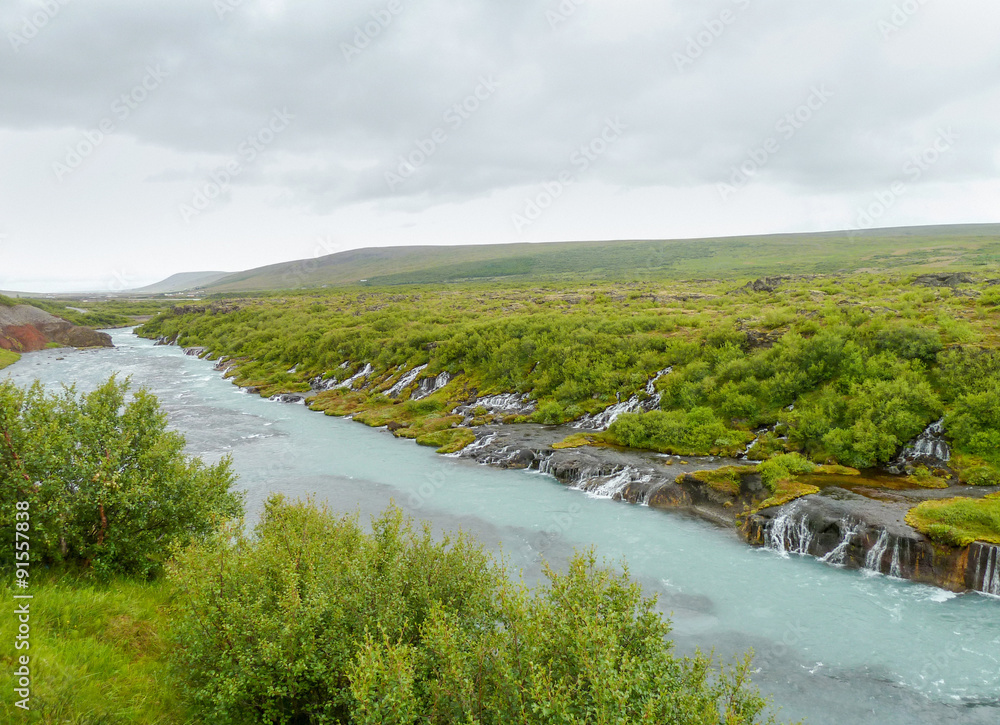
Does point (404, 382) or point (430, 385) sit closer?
point (430, 385)

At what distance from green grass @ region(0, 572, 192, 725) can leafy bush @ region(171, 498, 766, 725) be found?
1095mm

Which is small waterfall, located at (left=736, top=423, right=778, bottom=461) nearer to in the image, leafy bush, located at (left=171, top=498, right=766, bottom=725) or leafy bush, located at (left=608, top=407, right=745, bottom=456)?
leafy bush, located at (left=608, top=407, right=745, bottom=456)

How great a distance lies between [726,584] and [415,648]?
60.0 ft

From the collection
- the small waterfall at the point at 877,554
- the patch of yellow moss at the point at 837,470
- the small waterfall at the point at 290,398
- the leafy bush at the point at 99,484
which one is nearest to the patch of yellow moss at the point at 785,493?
the patch of yellow moss at the point at 837,470

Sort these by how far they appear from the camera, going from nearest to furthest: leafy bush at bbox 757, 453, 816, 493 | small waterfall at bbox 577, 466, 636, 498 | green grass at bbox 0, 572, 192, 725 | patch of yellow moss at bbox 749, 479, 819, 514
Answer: green grass at bbox 0, 572, 192, 725 < patch of yellow moss at bbox 749, 479, 819, 514 < leafy bush at bbox 757, 453, 816, 493 < small waterfall at bbox 577, 466, 636, 498

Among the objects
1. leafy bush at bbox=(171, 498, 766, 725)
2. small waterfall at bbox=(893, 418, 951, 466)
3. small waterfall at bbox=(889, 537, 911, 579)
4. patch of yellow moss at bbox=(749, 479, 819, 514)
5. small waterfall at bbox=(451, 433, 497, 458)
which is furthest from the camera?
small waterfall at bbox=(451, 433, 497, 458)

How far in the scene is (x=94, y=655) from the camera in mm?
12844

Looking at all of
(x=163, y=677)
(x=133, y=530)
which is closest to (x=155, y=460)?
(x=133, y=530)

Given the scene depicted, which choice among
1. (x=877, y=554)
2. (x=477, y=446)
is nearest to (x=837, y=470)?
(x=877, y=554)

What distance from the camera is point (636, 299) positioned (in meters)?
88.6

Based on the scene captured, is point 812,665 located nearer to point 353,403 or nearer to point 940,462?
point 940,462

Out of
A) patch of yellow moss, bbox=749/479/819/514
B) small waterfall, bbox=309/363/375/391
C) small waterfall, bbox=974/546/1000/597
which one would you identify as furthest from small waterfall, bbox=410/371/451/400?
small waterfall, bbox=974/546/1000/597

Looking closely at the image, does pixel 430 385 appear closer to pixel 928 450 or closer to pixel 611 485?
pixel 611 485

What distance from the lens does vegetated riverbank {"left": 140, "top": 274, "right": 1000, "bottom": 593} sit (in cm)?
2695
